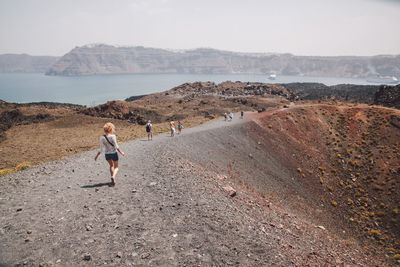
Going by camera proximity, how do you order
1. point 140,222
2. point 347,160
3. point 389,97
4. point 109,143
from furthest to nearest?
point 389,97
point 347,160
point 109,143
point 140,222

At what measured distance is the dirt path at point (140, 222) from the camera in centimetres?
573

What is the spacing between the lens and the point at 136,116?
48.2m

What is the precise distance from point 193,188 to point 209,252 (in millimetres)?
3747

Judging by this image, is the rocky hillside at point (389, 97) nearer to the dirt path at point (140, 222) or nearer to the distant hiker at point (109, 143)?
the dirt path at point (140, 222)

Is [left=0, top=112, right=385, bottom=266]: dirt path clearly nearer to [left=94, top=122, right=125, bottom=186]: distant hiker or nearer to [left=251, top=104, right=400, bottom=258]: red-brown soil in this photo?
[left=94, top=122, right=125, bottom=186]: distant hiker

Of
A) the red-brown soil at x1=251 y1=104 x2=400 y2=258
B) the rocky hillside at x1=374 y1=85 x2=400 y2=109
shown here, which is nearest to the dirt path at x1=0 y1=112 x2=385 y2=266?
the red-brown soil at x1=251 y1=104 x2=400 y2=258

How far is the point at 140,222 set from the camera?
699 centimetres

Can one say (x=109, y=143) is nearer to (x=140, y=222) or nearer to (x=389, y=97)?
(x=140, y=222)

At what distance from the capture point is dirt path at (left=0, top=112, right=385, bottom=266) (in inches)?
226

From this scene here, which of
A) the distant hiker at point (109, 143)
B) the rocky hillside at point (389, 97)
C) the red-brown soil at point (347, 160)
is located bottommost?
the red-brown soil at point (347, 160)

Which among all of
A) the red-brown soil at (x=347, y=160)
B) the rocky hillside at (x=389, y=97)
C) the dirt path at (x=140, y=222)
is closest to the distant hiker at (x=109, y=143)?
the dirt path at (x=140, y=222)

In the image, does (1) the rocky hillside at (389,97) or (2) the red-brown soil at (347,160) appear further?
(1) the rocky hillside at (389,97)

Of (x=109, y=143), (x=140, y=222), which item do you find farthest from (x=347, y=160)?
(x=109, y=143)

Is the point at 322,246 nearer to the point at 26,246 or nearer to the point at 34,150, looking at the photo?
the point at 26,246
